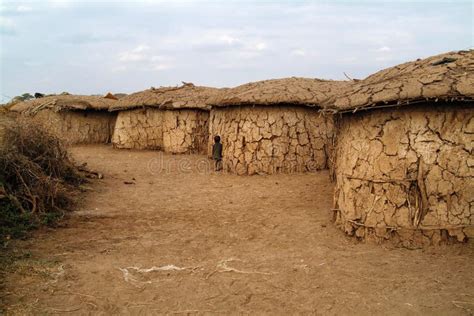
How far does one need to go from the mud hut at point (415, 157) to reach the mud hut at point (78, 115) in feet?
32.5

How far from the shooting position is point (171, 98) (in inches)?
456

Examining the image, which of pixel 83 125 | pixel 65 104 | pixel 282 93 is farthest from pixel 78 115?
pixel 282 93

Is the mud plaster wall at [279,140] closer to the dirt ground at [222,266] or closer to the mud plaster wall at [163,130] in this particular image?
the dirt ground at [222,266]

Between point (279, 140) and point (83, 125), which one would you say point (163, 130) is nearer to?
point (83, 125)

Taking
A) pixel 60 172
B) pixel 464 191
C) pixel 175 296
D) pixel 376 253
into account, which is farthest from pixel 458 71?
pixel 60 172

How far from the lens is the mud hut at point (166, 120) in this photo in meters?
11.2

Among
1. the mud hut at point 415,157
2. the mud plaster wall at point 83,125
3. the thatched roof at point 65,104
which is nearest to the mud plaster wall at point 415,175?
the mud hut at point 415,157

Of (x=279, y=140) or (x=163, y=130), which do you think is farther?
(x=163, y=130)

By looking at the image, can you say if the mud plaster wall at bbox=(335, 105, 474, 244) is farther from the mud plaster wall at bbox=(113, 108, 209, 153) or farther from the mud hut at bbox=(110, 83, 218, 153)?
the mud plaster wall at bbox=(113, 108, 209, 153)

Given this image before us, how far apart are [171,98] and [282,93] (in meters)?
4.15

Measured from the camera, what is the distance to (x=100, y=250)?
4535 mm

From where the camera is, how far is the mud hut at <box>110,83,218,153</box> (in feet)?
36.8

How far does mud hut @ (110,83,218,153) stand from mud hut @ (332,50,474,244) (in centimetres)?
645

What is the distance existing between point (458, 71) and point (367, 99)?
0.99m
